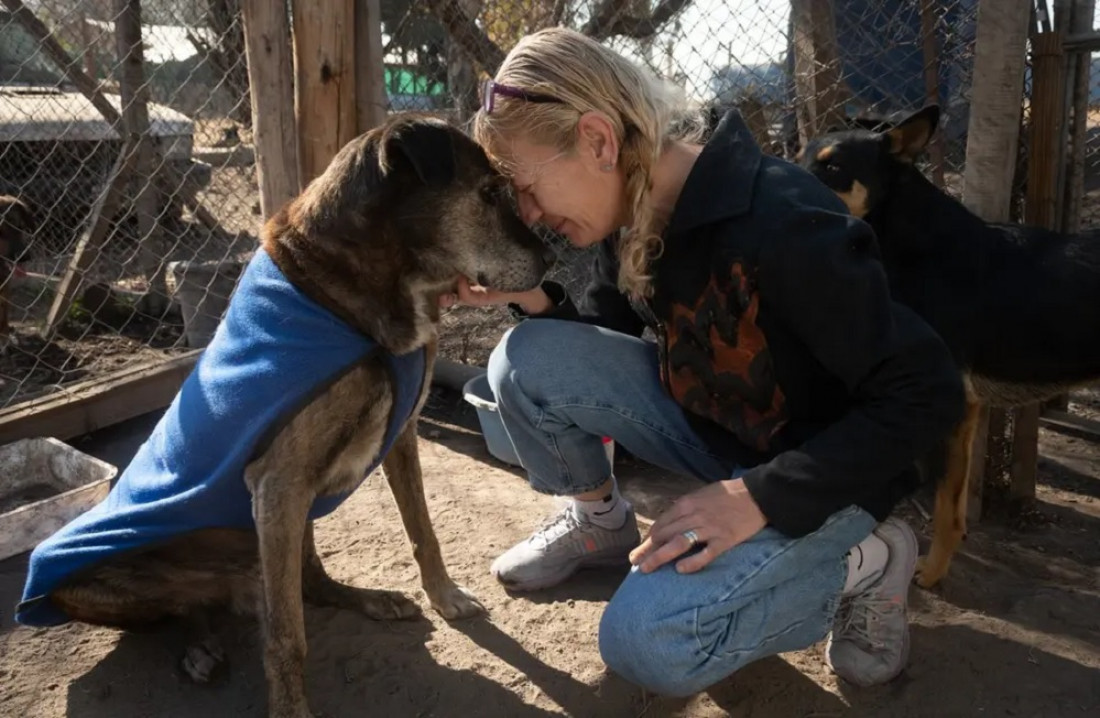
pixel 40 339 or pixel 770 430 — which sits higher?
pixel 770 430

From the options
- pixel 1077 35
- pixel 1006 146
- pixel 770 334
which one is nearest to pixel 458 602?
pixel 770 334

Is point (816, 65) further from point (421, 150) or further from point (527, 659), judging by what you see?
point (527, 659)

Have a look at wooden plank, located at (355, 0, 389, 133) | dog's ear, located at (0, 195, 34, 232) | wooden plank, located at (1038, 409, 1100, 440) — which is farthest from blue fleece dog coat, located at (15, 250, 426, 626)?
dog's ear, located at (0, 195, 34, 232)

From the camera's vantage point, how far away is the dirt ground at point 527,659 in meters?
2.36

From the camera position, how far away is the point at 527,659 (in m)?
2.57

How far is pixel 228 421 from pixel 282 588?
448mm

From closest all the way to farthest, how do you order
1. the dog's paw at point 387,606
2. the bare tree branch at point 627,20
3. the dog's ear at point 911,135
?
the dog's paw at point 387,606, the dog's ear at point 911,135, the bare tree branch at point 627,20

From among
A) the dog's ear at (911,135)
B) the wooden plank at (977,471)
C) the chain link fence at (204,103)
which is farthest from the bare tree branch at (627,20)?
the wooden plank at (977,471)

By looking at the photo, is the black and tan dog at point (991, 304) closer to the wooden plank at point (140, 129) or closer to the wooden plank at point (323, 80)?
the wooden plank at point (323, 80)

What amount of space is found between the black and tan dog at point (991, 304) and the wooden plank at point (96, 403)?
135 inches

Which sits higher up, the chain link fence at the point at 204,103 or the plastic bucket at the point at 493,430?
the chain link fence at the point at 204,103

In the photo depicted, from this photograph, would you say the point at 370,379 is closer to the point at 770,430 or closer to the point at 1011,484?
the point at 770,430

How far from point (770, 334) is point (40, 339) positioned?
5148mm

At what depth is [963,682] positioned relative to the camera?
7.91 feet
